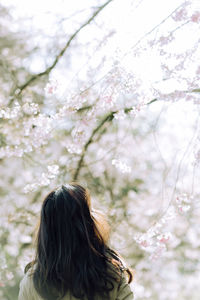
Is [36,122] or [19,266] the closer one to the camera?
[36,122]

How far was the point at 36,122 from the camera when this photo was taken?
10.8 ft

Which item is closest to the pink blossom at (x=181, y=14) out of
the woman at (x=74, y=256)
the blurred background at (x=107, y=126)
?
the blurred background at (x=107, y=126)

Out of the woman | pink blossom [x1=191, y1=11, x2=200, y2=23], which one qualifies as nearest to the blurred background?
pink blossom [x1=191, y1=11, x2=200, y2=23]

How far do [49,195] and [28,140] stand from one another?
214 centimetres

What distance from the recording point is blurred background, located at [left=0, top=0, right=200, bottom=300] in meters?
2.79

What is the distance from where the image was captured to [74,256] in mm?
1368

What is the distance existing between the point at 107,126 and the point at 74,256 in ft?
7.42

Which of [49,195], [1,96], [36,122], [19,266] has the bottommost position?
[19,266]

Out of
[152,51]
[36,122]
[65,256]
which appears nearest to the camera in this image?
[65,256]

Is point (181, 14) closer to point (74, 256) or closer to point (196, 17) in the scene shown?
point (196, 17)

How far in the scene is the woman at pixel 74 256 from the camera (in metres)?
1.35

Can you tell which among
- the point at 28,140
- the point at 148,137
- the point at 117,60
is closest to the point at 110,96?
the point at 117,60

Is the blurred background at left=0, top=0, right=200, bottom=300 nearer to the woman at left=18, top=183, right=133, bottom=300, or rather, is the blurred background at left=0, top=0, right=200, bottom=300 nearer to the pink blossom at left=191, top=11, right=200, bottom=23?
the pink blossom at left=191, top=11, right=200, bottom=23

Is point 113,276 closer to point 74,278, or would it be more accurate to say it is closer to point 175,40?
point 74,278
